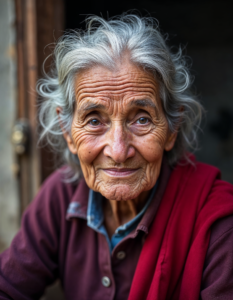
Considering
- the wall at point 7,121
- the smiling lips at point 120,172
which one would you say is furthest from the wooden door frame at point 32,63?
the smiling lips at point 120,172

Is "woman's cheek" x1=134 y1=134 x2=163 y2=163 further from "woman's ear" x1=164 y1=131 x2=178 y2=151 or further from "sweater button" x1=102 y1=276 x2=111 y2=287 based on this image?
"sweater button" x1=102 y1=276 x2=111 y2=287

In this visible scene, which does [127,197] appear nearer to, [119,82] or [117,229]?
[117,229]

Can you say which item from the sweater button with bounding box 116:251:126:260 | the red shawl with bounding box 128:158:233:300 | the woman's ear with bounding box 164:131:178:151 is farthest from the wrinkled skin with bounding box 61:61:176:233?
the sweater button with bounding box 116:251:126:260

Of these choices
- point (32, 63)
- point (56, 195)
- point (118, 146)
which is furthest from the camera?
point (32, 63)

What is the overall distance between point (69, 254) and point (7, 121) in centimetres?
145

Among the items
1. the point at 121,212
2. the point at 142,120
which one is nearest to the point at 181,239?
the point at 121,212

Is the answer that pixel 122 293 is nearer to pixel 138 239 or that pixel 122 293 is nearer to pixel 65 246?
pixel 138 239

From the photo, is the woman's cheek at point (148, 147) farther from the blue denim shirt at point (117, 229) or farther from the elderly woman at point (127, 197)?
the blue denim shirt at point (117, 229)

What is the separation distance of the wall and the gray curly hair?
2.68ft

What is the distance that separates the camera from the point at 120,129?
1.66 meters

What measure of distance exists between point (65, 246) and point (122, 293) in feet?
1.66

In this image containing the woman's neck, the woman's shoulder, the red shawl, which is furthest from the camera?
the woman's shoulder

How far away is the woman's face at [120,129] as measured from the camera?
1.66 meters

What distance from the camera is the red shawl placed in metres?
1.61
